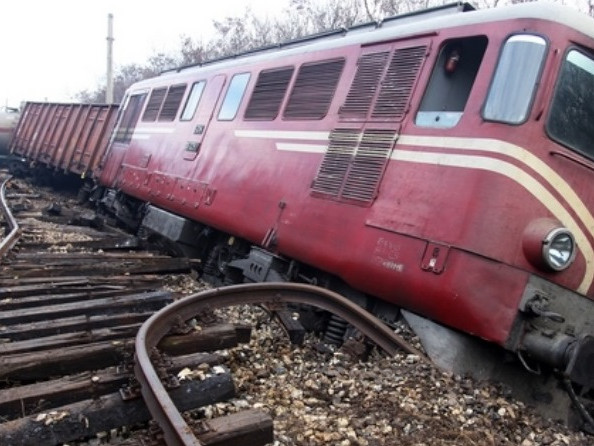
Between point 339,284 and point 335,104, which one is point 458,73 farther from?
point 339,284

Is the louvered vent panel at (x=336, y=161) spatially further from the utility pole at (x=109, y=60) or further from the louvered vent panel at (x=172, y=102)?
the utility pole at (x=109, y=60)

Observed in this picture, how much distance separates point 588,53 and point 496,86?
30.6 inches

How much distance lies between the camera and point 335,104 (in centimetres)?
621

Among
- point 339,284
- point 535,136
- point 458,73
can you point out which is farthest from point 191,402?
point 458,73

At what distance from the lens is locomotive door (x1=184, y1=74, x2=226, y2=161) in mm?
8805

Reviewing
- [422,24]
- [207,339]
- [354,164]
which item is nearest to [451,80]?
[422,24]

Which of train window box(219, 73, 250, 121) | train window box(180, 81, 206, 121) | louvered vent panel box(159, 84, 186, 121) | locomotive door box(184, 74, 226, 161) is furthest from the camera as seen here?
louvered vent panel box(159, 84, 186, 121)

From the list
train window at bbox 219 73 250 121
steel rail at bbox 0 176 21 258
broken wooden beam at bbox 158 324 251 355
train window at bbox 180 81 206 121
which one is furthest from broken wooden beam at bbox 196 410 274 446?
train window at bbox 180 81 206 121

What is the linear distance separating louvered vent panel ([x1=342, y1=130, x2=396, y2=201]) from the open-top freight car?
32.3 feet

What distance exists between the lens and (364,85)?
593 cm

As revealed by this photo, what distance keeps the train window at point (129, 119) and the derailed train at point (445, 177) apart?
5.79 meters

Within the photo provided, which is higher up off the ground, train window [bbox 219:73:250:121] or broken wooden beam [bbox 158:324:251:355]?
train window [bbox 219:73:250:121]

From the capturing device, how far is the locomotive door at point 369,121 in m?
5.42

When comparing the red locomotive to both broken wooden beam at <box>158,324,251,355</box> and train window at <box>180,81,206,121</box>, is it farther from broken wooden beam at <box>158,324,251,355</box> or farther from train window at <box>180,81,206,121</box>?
train window at <box>180,81,206,121</box>
